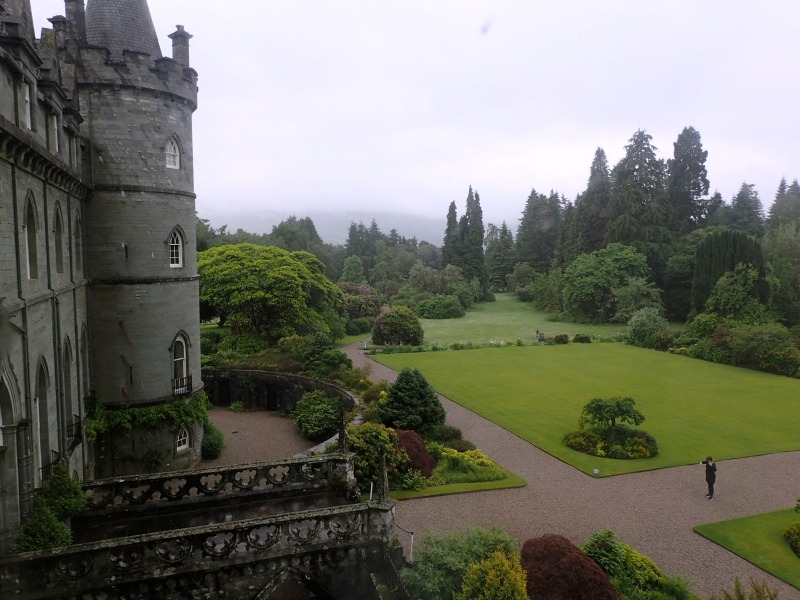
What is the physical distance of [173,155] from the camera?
18.0 meters

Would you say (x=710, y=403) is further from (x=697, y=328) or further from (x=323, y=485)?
(x=323, y=485)

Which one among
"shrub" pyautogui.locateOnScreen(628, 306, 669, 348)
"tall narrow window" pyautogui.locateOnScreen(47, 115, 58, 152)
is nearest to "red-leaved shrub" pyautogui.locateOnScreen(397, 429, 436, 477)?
"tall narrow window" pyautogui.locateOnScreen(47, 115, 58, 152)

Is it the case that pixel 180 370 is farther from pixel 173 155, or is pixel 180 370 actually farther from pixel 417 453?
pixel 417 453

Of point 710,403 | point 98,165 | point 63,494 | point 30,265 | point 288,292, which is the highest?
point 98,165

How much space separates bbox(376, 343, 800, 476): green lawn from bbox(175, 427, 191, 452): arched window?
12145 mm

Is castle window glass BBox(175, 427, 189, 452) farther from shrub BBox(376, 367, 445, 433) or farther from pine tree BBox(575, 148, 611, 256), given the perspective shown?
pine tree BBox(575, 148, 611, 256)

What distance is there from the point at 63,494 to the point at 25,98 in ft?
23.8

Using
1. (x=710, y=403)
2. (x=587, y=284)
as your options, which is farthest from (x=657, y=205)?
(x=710, y=403)

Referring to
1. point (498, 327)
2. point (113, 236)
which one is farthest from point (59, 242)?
point (498, 327)

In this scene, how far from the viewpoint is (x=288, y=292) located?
35.2 m

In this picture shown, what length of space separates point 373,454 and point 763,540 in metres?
10.2

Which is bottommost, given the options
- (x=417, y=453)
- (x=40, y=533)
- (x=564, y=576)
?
(x=417, y=453)

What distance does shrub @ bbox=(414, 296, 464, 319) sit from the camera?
64250mm

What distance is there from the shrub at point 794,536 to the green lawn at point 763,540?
0.37 feet
